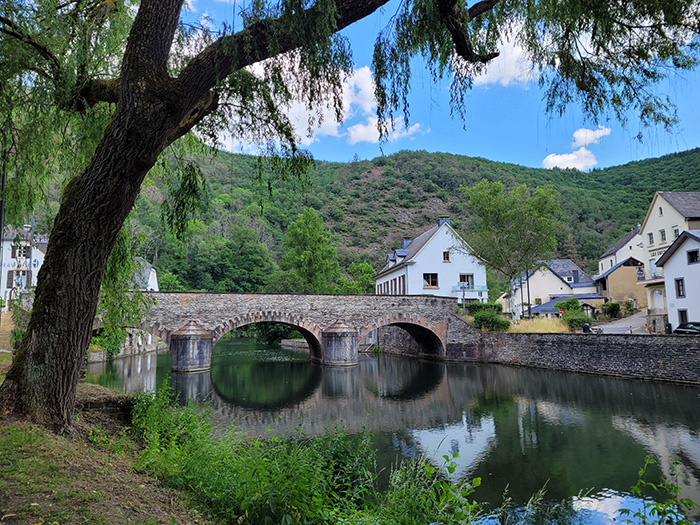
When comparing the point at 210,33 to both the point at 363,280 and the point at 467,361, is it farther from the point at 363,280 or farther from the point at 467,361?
the point at 363,280

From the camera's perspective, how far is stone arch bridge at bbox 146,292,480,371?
21797mm

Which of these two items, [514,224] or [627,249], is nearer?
[514,224]

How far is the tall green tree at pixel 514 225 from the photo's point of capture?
25.8m

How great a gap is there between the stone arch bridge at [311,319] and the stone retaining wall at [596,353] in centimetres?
114

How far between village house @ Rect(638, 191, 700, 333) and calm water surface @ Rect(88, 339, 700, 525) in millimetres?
12256

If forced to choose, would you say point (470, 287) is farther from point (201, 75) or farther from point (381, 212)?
point (381, 212)

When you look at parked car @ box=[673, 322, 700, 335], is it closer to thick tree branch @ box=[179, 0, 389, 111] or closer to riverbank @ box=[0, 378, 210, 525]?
thick tree branch @ box=[179, 0, 389, 111]

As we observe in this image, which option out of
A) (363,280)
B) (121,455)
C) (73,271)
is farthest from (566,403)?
(363,280)

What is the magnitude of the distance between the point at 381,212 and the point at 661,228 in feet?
165

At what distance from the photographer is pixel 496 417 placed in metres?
11.9

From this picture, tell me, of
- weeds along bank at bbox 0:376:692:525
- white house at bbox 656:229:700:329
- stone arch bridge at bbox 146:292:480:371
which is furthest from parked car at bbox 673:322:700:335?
weeds along bank at bbox 0:376:692:525

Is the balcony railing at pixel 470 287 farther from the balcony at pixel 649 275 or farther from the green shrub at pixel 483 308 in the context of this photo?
the balcony at pixel 649 275

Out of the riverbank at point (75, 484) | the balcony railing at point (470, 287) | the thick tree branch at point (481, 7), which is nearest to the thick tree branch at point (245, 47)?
the thick tree branch at point (481, 7)

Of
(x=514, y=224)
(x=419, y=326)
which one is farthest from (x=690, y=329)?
(x=419, y=326)
